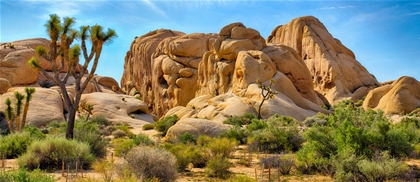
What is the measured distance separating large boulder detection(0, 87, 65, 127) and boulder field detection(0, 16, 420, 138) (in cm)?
8

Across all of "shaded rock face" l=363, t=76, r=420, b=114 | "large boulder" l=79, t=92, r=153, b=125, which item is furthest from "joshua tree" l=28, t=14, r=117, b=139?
"shaded rock face" l=363, t=76, r=420, b=114

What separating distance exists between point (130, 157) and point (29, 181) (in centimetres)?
358

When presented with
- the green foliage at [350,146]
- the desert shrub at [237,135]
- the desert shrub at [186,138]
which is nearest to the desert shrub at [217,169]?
the green foliage at [350,146]

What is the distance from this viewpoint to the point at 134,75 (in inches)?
2692

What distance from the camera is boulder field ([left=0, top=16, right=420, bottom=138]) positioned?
31969 millimetres

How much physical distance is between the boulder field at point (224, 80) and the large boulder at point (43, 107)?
0.27 feet

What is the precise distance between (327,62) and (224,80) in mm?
22505

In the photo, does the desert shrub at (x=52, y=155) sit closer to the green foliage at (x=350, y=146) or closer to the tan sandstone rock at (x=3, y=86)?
the green foliage at (x=350, y=146)

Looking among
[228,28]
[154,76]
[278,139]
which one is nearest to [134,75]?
[154,76]

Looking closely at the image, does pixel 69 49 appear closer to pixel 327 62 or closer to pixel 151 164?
pixel 151 164

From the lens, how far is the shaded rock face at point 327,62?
5281cm

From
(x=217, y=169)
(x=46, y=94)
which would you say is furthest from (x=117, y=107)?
(x=217, y=169)

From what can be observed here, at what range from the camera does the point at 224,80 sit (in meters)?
39.2

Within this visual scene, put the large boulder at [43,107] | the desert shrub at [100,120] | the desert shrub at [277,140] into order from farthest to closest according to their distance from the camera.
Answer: the desert shrub at [100,120] < the large boulder at [43,107] < the desert shrub at [277,140]
